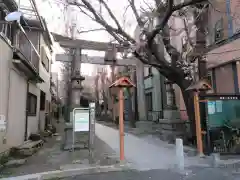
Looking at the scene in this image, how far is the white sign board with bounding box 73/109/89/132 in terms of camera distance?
9117 mm

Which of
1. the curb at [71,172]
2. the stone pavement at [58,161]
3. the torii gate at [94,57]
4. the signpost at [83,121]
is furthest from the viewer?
the torii gate at [94,57]

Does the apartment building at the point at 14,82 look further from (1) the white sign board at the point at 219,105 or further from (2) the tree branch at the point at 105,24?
(1) the white sign board at the point at 219,105

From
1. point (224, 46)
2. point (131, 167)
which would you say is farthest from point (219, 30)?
point (131, 167)

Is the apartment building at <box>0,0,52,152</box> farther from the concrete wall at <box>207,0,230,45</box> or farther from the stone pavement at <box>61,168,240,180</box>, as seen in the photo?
the concrete wall at <box>207,0,230,45</box>

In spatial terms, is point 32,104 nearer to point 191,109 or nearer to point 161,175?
point 191,109

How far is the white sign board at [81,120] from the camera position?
912 centimetres

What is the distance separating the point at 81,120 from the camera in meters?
9.21

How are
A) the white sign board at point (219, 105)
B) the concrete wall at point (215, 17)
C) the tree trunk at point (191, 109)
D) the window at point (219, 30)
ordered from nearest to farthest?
1. the white sign board at point (219, 105)
2. the tree trunk at point (191, 109)
3. the concrete wall at point (215, 17)
4. the window at point (219, 30)

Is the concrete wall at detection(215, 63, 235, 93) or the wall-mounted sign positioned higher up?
the concrete wall at detection(215, 63, 235, 93)

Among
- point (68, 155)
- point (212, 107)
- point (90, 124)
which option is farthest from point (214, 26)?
point (68, 155)

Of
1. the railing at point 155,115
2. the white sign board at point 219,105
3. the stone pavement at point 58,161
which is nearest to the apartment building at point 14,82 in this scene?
the stone pavement at point 58,161

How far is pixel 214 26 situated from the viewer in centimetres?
1315

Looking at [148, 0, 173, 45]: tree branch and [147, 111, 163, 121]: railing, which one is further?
[147, 111, 163, 121]: railing

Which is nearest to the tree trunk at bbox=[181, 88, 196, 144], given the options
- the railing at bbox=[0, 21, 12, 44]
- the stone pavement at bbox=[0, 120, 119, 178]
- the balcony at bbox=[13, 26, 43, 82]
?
the stone pavement at bbox=[0, 120, 119, 178]
